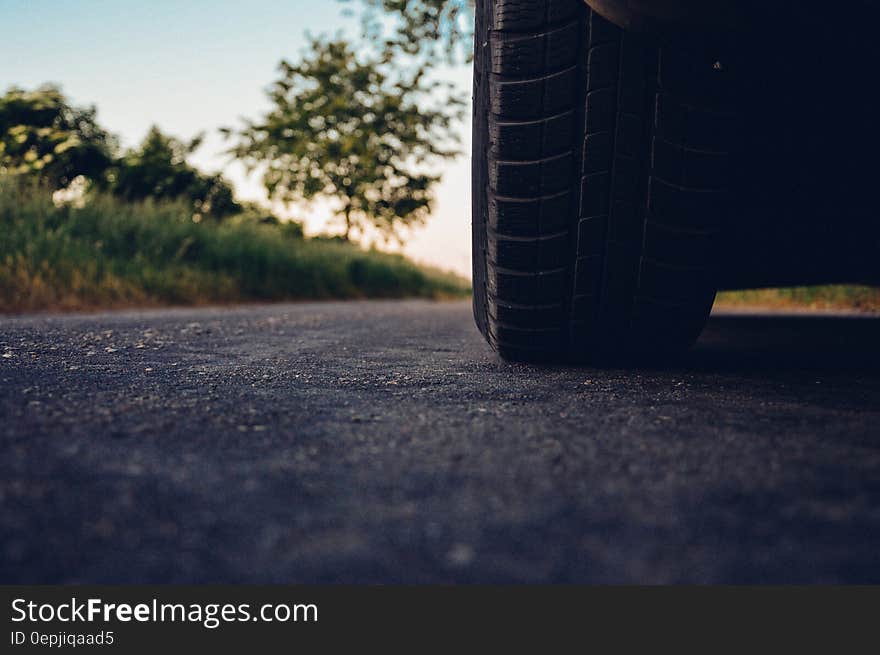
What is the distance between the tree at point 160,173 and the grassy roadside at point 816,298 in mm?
10866

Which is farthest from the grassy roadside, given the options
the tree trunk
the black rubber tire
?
the tree trunk

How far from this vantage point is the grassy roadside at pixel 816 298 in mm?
5539

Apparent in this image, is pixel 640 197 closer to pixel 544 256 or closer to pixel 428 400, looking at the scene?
pixel 544 256

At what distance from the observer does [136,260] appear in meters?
5.39

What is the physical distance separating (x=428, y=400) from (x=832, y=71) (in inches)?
40.2

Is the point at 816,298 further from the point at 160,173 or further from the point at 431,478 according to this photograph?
the point at 160,173

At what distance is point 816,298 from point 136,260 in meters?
6.30

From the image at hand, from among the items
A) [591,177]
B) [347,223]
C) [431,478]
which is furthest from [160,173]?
[431,478]

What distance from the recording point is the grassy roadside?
5539mm

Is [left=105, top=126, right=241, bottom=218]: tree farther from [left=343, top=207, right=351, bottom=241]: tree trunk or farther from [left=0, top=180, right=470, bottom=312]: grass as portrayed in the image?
[left=0, top=180, right=470, bottom=312]: grass

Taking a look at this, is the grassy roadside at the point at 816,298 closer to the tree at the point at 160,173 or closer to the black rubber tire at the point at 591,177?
the black rubber tire at the point at 591,177

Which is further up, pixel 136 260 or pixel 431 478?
pixel 136 260

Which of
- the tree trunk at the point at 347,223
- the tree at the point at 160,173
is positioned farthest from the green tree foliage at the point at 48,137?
the tree trunk at the point at 347,223

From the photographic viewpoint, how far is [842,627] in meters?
0.46
